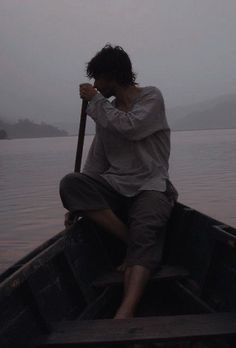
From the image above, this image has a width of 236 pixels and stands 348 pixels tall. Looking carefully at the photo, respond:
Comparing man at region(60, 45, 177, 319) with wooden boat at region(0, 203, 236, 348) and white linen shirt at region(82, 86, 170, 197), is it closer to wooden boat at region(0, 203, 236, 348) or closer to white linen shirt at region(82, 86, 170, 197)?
white linen shirt at region(82, 86, 170, 197)

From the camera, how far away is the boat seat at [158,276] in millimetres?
4113

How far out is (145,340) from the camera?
2.66 m

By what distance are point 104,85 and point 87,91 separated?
17 centimetres

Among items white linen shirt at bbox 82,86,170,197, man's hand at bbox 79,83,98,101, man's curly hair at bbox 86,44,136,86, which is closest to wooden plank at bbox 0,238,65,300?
white linen shirt at bbox 82,86,170,197

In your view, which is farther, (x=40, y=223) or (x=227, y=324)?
(x=40, y=223)

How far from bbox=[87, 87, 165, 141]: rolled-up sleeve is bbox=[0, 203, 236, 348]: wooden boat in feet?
2.99

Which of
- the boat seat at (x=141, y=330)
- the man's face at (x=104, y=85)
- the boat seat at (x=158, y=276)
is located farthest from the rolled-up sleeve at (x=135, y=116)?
the boat seat at (x=141, y=330)

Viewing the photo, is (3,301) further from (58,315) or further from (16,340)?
(58,315)

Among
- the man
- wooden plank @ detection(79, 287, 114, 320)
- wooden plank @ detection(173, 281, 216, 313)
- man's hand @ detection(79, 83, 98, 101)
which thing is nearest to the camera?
wooden plank @ detection(173, 281, 216, 313)

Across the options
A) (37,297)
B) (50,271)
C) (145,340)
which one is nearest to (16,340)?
(37,297)

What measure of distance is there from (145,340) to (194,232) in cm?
198

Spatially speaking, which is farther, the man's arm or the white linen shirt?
the man's arm

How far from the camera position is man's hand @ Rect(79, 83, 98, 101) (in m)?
4.28

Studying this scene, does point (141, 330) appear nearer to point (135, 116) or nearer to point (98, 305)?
point (98, 305)
